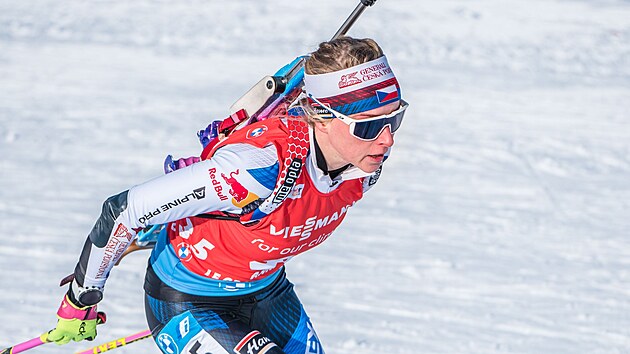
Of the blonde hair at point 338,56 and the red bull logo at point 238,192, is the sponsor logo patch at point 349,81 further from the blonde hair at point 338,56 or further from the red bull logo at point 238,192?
the red bull logo at point 238,192

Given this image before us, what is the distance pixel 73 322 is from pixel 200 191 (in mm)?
851

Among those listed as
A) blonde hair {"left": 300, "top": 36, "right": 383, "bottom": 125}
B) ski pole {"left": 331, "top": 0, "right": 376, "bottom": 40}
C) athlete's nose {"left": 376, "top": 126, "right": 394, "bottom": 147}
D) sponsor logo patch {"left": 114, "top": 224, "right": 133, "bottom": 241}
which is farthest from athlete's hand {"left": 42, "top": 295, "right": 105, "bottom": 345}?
ski pole {"left": 331, "top": 0, "right": 376, "bottom": 40}

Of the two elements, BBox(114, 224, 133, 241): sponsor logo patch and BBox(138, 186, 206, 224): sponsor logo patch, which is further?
BBox(114, 224, 133, 241): sponsor logo patch

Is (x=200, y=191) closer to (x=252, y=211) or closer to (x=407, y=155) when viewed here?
(x=252, y=211)

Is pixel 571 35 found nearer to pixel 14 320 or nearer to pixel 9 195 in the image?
pixel 9 195

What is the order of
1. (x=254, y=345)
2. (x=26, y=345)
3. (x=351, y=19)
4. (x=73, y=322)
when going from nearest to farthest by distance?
(x=254, y=345) < (x=73, y=322) < (x=351, y=19) < (x=26, y=345)

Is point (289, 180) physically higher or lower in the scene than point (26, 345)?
higher

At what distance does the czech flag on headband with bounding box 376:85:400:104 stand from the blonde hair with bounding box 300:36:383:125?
0.35ft

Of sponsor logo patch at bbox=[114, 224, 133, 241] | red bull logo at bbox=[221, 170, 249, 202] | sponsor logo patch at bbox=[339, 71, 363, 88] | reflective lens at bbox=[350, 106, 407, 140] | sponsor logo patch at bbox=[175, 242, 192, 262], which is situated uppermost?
sponsor logo patch at bbox=[339, 71, 363, 88]

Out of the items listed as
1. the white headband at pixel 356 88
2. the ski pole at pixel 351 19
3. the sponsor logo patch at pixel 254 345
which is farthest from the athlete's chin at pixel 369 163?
the ski pole at pixel 351 19

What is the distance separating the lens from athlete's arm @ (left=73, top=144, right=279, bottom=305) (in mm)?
2664

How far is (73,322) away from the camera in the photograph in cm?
321

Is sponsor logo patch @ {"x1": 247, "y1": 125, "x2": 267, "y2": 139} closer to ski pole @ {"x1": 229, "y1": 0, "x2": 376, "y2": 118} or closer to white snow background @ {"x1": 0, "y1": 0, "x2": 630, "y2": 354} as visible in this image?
ski pole @ {"x1": 229, "y1": 0, "x2": 376, "y2": 118}

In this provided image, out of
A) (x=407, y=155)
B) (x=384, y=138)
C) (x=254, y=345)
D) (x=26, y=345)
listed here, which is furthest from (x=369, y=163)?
(x=407, y=155)
